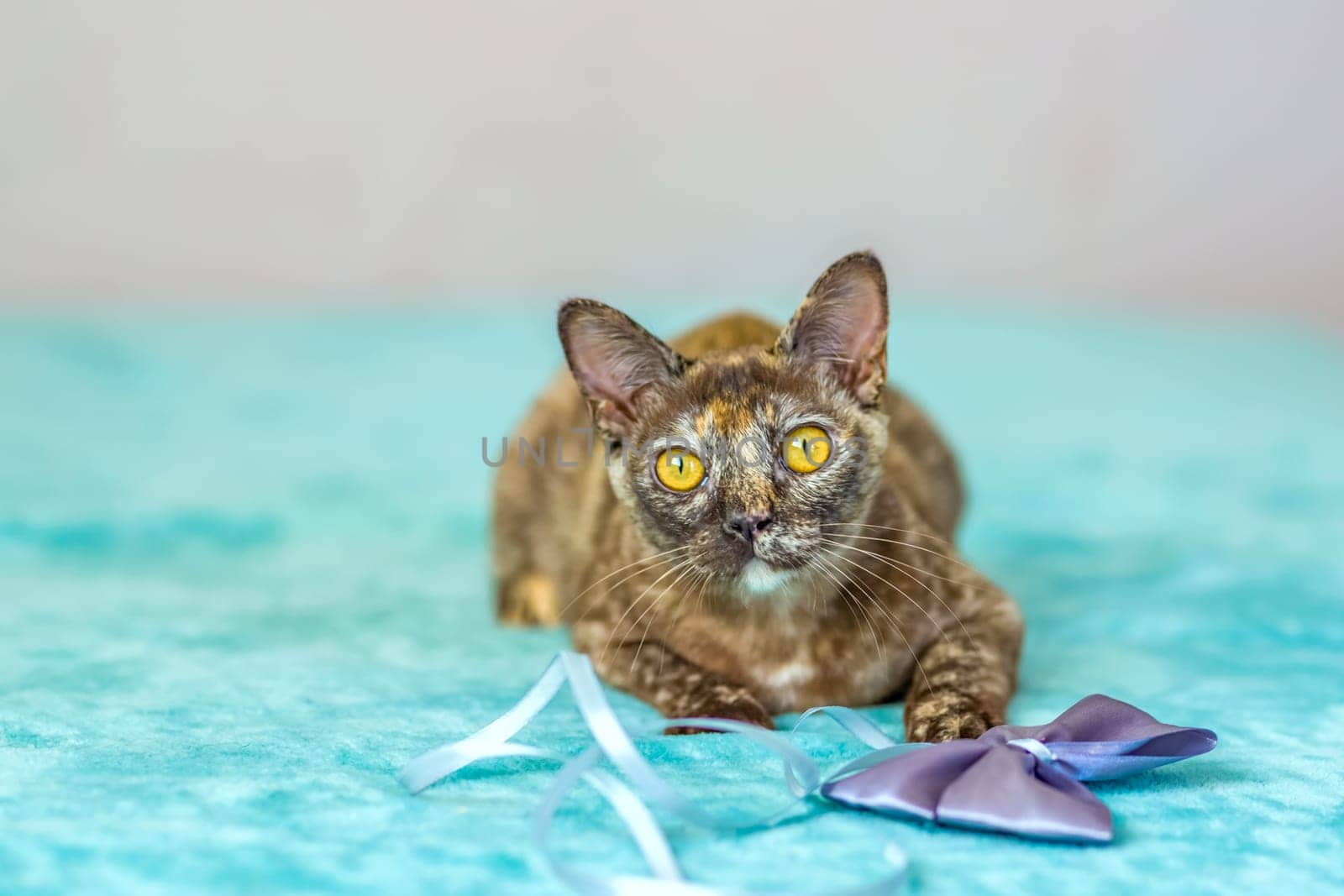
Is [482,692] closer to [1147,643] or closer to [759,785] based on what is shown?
[759,785]

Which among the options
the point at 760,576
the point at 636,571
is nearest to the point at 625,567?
the point at 636,571

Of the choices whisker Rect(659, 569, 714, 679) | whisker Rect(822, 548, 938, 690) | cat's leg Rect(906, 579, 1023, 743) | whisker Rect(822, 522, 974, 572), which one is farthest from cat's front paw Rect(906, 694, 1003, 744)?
whisker Rect(659, 569, 714, 679)

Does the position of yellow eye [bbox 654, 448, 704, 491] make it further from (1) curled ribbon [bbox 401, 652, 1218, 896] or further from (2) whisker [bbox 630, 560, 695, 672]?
(1) curled ribbon [bbox 401, 652, 1218, 896]

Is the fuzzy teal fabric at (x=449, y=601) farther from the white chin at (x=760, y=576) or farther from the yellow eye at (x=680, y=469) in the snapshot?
the yellow eye at (x=680, y=469)

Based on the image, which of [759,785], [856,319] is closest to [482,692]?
[759,785]

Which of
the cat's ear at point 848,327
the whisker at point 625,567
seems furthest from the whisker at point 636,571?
the cat's ear at point 848,327

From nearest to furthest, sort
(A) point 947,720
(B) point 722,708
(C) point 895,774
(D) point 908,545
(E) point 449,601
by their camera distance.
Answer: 1. (C) point 895,774
2. (A) point 947,720
3. (B) point 722,708
4. (D) point 908,545
5. (E) point 449,601

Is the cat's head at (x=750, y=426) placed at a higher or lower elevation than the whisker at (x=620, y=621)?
higher

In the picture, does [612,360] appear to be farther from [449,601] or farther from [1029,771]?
[449,601]
